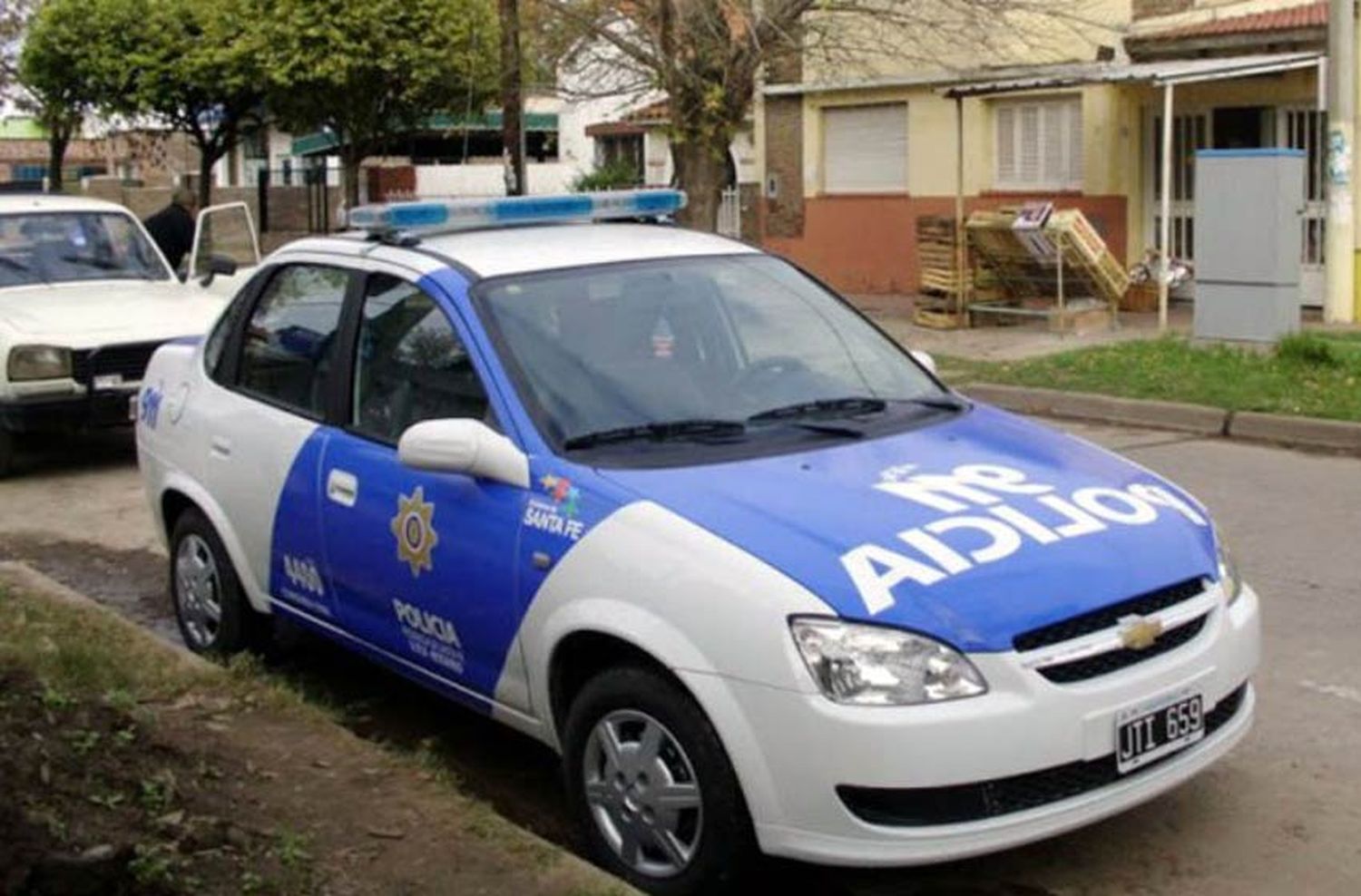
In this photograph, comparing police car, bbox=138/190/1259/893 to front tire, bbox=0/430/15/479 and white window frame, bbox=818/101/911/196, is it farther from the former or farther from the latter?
white window frame, bbox=818/101/911/196

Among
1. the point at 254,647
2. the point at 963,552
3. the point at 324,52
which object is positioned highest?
the point at 324,52

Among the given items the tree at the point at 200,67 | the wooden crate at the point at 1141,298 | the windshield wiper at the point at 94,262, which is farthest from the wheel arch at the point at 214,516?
the tree at the point at 200,67

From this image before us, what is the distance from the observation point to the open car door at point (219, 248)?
1252 cm

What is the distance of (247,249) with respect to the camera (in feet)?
57.4

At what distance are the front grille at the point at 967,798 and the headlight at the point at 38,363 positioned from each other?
8088 mm

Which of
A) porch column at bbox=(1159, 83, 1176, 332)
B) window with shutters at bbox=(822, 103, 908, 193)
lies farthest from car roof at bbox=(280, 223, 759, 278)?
window with shutters at bbox=(822, 103, 908, 193)

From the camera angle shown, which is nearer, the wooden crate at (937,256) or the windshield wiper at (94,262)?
the windshield wiper at (94,262)

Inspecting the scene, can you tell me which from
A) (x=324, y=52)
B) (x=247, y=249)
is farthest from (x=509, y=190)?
(x=324, y=52)

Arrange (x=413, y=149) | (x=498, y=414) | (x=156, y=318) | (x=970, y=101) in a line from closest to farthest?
1. (x=498, y=414)
2. (x=156, y=318)
3. (x=970, y=101)
4. (x=413, y=149)

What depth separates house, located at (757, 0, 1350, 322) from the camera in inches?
691

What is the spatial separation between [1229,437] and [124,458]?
723 cm

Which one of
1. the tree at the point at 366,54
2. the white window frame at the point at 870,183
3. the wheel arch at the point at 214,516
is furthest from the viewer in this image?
the tree at the point at 366,54

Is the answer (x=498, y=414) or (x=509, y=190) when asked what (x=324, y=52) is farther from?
(x=498, y=414)

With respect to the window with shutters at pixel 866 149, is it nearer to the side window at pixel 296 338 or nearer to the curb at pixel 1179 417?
the curb at pixel 1179 417
